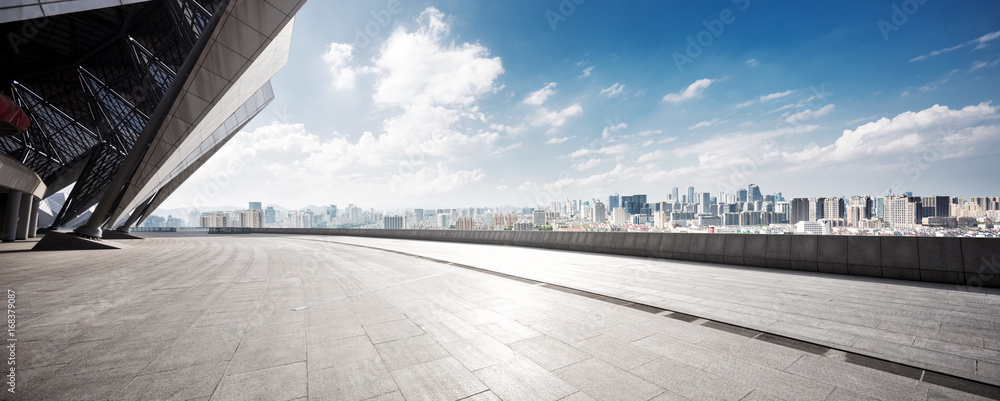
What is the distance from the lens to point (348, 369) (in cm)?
366

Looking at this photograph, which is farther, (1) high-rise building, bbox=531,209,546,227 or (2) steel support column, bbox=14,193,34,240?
(1) high-rise building, bbox=531,209,546,227

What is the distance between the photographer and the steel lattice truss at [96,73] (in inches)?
895

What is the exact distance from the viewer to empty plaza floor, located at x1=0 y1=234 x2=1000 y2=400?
326 cm

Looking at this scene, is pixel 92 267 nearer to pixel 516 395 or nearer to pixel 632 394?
pixel 516 395

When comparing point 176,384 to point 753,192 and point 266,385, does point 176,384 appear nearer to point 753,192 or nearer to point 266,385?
point 266,385

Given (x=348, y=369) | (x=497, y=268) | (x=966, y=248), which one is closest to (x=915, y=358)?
(x=348, y=369)

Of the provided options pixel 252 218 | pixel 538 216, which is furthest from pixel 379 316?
pixel 252 218

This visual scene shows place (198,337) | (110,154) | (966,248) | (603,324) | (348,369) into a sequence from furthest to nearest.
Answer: (110,154)
(966,248)
(603,324)
(198,337)
(348,369)

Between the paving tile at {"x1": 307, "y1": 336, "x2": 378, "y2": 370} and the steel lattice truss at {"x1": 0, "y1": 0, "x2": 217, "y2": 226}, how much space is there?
24061mm

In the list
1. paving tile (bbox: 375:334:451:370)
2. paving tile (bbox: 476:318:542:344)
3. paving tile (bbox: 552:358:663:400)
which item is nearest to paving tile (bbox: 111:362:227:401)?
paving tile (bbox: 375:334:451:370)

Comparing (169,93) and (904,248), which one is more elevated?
(169,93)

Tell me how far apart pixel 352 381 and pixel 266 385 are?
738 millimetres

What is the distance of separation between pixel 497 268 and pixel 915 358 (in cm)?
899

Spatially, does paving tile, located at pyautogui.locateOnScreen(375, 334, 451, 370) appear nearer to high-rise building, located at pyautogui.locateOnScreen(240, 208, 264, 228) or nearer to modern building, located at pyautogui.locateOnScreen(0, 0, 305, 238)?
modern building, located at pyautogui.locateOnScreen(0, 0, 305, 238)
